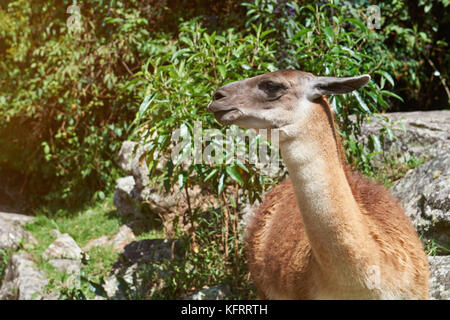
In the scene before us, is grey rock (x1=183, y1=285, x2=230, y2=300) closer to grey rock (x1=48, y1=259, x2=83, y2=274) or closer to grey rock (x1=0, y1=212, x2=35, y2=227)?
grey rock (x1=48, y1=259, x2=83, y2=274)

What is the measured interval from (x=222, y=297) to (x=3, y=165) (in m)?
5.52

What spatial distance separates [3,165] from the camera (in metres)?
7.98

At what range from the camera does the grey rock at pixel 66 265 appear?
5.11 meters

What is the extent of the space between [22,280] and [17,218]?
2074 mm

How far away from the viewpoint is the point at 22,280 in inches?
191

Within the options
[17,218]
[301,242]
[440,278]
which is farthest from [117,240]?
[440,278]

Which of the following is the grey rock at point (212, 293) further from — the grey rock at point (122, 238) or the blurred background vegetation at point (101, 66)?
the grey rock at point (122, 238)

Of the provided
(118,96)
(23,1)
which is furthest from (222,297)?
(23,1)

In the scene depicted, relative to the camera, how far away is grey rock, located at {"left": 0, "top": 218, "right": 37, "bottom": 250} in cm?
571

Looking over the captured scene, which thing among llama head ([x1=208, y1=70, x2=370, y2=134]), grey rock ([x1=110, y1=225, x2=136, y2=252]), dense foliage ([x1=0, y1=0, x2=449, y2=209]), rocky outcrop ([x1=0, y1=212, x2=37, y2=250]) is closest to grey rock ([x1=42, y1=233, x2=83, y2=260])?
grey rock ([x1=110, y1=225, x2=136, y2=252])

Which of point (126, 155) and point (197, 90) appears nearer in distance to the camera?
point (197, 90)

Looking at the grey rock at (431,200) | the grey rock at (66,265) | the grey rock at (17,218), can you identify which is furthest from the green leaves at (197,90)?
the grey rock at (17,218)

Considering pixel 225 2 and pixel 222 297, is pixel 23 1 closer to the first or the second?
pixel 225 2

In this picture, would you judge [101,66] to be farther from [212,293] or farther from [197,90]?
[212,293]
